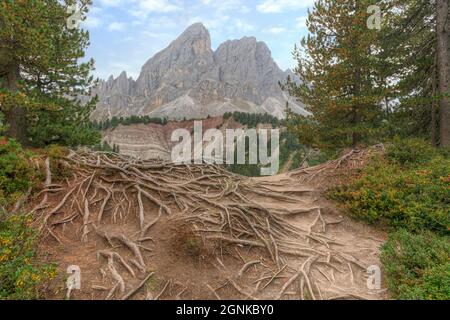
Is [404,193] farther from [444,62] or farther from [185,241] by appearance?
[444,62]

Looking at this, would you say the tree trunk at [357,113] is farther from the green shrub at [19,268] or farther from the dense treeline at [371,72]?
the green shrub at [19,268]

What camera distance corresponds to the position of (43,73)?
11547mm

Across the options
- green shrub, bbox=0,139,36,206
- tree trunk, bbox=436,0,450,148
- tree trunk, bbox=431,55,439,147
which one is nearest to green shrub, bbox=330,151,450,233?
tree trunk, bbox=436,0,450,148

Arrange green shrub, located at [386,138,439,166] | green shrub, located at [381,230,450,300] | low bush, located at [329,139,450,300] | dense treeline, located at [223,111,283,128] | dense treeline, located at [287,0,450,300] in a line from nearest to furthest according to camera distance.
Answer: green shrub, located at [381,230,450,300] → low bush, located at [329,139,450,300] → dense treeline, located at [287,0,450,300] → green shrub, located at [386,138,439,166] → dense treeline, located at [223,111,283,128]

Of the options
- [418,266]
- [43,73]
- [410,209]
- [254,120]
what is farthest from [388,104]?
[254,120]

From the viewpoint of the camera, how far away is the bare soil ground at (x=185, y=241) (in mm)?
4457

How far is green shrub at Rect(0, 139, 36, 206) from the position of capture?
18.9 ft

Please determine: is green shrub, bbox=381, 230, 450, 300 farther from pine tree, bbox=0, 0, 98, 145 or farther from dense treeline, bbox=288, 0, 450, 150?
pine tree, bbox=0, 0, 98, 145

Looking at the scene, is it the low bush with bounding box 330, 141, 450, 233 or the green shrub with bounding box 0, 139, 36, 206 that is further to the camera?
the low bush with bounding box 330, 141, 450, 233

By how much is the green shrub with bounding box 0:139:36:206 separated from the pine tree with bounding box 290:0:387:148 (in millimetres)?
12693

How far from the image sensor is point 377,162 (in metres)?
9.25

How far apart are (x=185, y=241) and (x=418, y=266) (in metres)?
4.45
